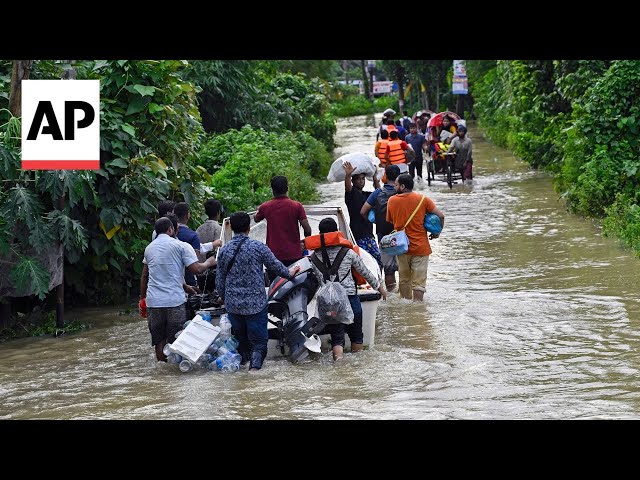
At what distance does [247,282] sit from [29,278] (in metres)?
3.17

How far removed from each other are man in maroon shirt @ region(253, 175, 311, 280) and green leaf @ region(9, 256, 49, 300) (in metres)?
2.62

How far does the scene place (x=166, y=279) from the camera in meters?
10.8

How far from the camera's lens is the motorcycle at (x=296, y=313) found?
10.7 m

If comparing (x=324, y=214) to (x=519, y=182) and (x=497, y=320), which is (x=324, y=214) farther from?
(x=519, y=182)

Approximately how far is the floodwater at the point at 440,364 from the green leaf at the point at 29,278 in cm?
72

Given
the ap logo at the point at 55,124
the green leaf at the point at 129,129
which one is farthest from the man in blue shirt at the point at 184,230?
the green leaf at the point at 129,129

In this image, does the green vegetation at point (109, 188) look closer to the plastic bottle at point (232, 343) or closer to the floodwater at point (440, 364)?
the floodwater at point (440, 364)

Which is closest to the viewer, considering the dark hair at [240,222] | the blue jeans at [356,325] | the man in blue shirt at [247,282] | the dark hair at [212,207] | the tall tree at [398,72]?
Result: the man in blue shirt at [247,282]

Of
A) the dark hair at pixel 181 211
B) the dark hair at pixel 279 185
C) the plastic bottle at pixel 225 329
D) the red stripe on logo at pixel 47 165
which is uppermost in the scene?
the red stripe on logo at pixel 47 165

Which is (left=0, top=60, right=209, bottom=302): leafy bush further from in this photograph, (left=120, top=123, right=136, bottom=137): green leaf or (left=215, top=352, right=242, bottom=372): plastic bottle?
(left=215, top=352, right=242, bottom=372): plastic bottle

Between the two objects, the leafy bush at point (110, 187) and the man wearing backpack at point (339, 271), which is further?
the leafy bush at point (110, 187)

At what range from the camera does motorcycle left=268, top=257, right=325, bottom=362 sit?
10.7 metres

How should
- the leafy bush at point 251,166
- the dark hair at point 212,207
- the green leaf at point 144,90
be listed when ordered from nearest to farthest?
1. the dark hair at point 212,207
2. the green leaf at point 144,90
3. the leafy bush at point 251,166

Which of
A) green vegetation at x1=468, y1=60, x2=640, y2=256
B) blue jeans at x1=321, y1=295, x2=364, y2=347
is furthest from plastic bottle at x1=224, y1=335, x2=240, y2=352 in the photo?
green vegetation at x1=468, y1=60, x2=640, y2=256
